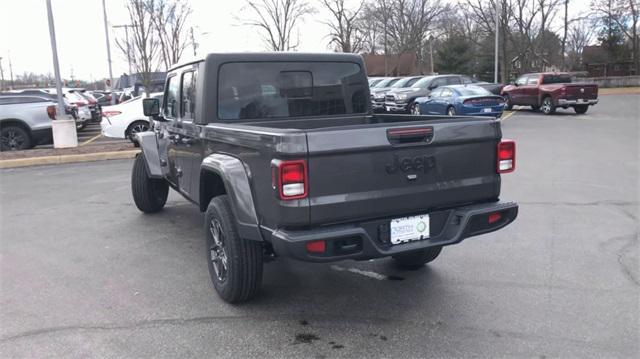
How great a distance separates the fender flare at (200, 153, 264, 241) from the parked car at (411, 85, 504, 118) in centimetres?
1415

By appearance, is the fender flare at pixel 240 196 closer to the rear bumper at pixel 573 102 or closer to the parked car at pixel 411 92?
the parked car at pixel 411 92

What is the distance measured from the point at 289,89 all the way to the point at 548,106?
19554 millimetres

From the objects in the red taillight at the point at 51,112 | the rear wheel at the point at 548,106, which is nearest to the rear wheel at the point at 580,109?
the rear wheel at the point at 548,106

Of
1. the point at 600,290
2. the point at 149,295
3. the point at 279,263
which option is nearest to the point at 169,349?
the point at 149,295

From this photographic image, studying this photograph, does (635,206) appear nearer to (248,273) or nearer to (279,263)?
(279,263)

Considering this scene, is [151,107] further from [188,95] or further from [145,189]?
[145,189]

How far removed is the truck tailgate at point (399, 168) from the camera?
3402mm

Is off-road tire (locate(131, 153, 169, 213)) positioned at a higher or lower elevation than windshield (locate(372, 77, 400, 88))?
lower

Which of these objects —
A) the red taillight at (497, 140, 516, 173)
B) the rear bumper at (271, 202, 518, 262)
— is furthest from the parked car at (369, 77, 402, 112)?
the rear bumper at (271, 202, 518, 262)

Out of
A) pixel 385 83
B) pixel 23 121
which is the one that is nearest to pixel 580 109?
pixel 385 83

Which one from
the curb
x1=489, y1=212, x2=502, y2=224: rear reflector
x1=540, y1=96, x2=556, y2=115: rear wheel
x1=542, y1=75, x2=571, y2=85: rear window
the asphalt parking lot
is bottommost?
the asphalt parking lot

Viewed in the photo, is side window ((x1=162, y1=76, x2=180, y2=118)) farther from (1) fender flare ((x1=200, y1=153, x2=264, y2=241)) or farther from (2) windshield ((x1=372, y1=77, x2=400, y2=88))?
(2) windshield ((x1=372, y1=77, x2=400, y2=88))

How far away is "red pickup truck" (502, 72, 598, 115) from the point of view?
21.1 meters

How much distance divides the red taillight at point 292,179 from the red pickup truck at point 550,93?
67.2 ft
